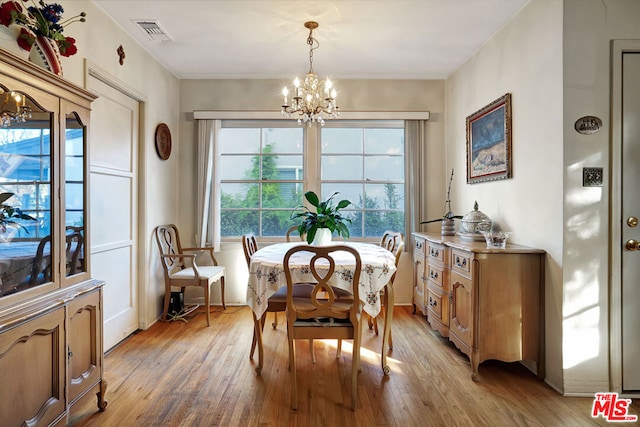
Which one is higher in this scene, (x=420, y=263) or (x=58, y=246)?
(x=58, y=246)

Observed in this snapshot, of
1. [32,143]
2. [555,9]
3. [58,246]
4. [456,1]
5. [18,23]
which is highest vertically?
[456,1]

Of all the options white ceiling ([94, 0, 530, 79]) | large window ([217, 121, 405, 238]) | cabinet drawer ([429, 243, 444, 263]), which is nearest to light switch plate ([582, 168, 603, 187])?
cabinet drawer ([429, 243, 444, 263])

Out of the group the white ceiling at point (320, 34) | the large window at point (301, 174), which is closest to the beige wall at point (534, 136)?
the white ceiling at point (320, 34)

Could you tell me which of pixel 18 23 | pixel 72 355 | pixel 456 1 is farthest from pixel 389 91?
pixel 72 355

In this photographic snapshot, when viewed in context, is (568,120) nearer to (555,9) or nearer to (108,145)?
(555,9)

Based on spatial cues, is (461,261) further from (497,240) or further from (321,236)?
(321,236)

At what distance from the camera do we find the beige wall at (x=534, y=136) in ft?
7.61

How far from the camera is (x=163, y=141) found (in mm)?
3838

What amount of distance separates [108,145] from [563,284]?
11.8 ft

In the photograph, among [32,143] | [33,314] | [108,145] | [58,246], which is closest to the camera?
[33,314]

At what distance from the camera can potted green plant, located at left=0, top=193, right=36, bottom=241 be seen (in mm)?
1512

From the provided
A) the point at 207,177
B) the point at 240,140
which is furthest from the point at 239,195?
the point at 240,140

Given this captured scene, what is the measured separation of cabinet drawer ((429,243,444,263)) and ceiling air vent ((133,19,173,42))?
3.11 m

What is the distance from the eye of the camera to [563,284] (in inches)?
88.8
